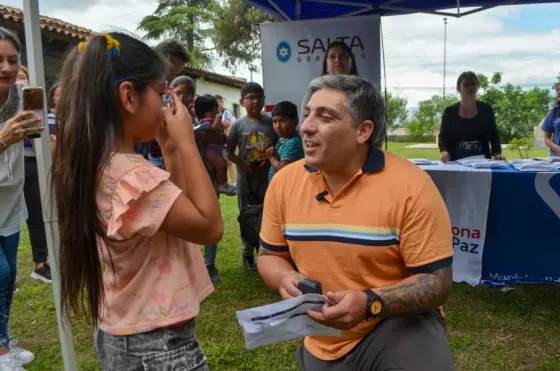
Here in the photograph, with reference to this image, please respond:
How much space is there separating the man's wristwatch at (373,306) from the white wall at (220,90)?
802 inches

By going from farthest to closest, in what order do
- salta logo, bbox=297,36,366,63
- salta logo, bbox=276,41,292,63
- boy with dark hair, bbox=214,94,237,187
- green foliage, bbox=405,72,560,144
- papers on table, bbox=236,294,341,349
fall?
1. green foliage, bbox=405,72,560,144
2. boy with dark hair, bbox=214,94,237,187
3. salta logo, bbox=276,41,292,63
4. salta logo, bbox=297,36,366,63
5. papers on table, bbox=236,294,341,349

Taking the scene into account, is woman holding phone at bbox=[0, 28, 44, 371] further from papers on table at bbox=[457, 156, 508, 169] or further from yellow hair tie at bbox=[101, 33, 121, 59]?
papers on table at bbox=[457, 156, 508, 169]

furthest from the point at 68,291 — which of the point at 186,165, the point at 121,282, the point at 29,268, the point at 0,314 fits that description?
the point at 29,268

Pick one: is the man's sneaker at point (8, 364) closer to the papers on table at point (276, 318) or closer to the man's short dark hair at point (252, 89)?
the papers on table at point (276, 318)

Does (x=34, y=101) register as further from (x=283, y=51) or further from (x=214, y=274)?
(x=283, y=51)

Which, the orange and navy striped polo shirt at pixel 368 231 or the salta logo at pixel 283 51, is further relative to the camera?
the salta logo at pixel 283 51

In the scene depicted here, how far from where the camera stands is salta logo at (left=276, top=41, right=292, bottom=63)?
5.76 metres

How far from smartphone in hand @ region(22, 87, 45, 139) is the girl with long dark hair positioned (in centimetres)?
75

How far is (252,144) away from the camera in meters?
4.65

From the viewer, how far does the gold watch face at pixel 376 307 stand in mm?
1478

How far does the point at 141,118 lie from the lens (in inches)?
55.4

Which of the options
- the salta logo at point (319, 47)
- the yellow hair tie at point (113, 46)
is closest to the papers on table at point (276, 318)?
the yellow hair tie at point (113, 46)

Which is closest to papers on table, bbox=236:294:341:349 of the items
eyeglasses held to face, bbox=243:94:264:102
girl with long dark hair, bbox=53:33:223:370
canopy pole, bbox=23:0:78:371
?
girl with long dark hair, bbox=53:33:223:370

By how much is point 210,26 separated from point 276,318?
93.8 feet
